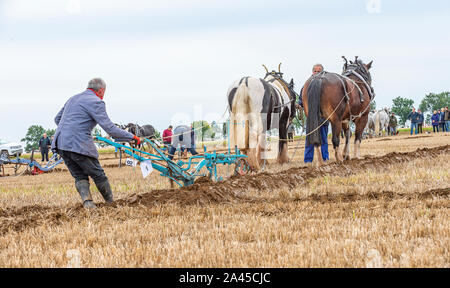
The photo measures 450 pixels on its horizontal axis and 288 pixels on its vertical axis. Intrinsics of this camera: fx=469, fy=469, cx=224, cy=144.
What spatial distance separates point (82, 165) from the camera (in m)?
6.16

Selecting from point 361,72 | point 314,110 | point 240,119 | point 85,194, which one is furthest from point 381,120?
point 85,194

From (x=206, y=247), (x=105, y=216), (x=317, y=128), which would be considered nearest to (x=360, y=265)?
(x=206, y=247)

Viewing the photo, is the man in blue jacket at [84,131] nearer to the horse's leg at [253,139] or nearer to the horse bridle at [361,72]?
the horse's leg at [253,139]

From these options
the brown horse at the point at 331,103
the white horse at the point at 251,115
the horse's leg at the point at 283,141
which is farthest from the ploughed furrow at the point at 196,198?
the horse's leg at the point at 283,141

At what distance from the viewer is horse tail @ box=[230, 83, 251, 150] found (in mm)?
10031

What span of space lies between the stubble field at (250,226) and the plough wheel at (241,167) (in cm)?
140

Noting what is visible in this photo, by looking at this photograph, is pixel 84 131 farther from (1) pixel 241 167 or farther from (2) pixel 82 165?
(1) pixel 241 167

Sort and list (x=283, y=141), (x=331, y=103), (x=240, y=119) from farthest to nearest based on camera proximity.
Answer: (x=283, y=141), (x=331, y=103), (x=240, y=119)

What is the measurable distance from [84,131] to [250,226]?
9.07ft

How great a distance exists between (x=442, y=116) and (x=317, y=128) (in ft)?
100

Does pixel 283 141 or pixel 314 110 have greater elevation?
pixel 314 110

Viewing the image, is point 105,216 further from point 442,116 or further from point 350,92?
point 442,116

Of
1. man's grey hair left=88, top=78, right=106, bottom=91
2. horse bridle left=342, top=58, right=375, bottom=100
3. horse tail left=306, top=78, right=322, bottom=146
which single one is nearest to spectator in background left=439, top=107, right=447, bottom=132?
horse bridle left=342, top=58, right=375, bottom=100
